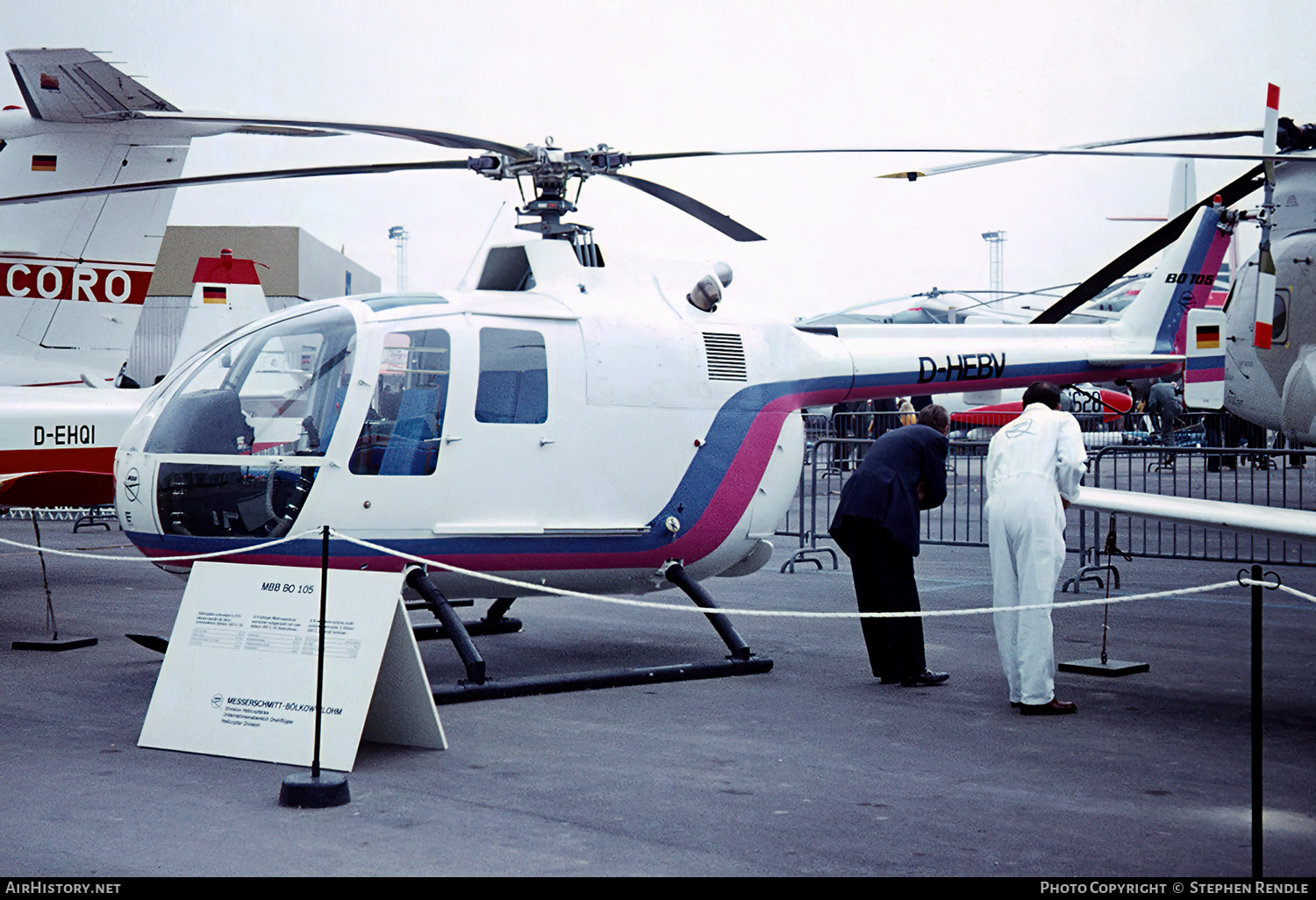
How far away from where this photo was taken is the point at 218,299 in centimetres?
1756

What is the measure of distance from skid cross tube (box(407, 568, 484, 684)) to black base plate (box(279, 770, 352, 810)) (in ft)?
6.29

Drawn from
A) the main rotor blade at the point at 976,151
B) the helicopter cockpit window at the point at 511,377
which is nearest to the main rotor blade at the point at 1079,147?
the main rotor blade at the point at 976,151

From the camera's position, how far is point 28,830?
4.56 m

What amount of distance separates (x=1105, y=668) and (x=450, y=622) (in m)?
4.15

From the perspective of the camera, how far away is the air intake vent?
8.26 meters

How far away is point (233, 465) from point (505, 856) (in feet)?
11.3

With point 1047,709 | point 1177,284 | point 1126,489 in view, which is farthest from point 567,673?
point 1126,489

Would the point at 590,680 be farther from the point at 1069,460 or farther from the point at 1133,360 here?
the point at 1133,360

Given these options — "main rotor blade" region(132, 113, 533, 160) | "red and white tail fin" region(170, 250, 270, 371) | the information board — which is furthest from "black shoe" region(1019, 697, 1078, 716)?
"red and white tail fin" region(170, 250, 270, 371)

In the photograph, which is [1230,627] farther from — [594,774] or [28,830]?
[28,830]

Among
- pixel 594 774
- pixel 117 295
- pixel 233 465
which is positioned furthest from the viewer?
pixel 117 295

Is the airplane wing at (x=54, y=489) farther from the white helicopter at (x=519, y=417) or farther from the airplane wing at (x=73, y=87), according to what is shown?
the airplane wing at (x=73, y=87)

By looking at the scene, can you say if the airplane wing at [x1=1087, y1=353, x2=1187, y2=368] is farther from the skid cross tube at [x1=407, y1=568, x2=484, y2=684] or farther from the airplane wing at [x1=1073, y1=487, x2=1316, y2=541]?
the skid cross tube at [x1=407, y1=568, x2=484, y2=684]

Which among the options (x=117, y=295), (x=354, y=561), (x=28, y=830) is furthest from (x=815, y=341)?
(x=117, y=295)
